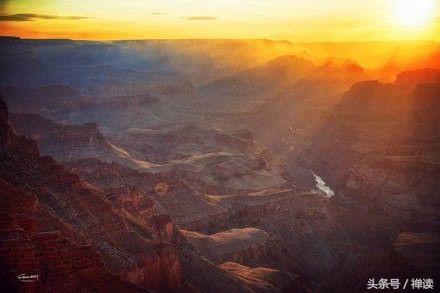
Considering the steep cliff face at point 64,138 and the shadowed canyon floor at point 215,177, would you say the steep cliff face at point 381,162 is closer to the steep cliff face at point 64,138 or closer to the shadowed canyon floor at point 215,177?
the shadowed canyon floor at point 215,177

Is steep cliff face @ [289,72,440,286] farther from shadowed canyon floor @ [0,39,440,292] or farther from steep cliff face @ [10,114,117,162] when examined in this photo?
steep cliff face @ [10,114,117,162]

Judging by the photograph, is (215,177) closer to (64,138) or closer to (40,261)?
(64,138)

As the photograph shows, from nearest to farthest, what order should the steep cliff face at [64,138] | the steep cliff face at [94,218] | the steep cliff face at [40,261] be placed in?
the steep cliff face at [40,261]
the steep cliff face at [94,218]
the steep cliff face at [64,138]

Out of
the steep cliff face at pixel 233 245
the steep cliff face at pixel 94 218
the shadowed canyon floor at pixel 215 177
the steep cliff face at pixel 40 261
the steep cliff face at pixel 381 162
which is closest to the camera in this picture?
the steep cliff face at pixel 40 261

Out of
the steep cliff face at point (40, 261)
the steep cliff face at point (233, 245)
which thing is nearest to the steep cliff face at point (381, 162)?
the steep cliff face at point (233, 245)

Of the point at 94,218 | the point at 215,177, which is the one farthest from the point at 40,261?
the point at 215,177

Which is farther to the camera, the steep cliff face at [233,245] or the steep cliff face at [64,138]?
the steep cliff face at [64,138]

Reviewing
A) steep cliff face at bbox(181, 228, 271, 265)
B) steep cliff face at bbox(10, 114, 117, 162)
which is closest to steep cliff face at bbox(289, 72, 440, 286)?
steep cliff face at bbox(181, 228, 271, 265)

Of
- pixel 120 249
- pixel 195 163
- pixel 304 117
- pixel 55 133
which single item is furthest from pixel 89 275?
pixel 304 117

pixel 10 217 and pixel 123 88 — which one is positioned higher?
pixel 123 88

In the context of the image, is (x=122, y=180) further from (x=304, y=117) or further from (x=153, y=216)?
(x=304, y=117)

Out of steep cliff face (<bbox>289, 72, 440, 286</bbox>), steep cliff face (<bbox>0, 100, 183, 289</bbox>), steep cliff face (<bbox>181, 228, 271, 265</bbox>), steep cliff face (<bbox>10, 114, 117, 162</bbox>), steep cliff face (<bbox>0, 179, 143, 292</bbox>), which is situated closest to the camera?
steep cliff face (<bbox>0, 179, 143, 292</bbox>)
